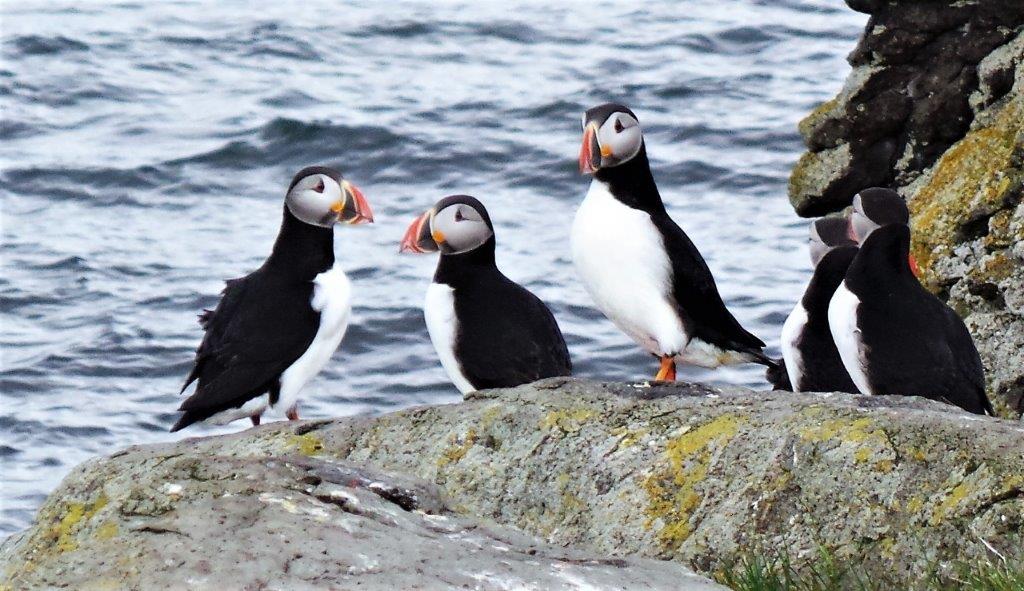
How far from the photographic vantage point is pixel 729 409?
5125 mm

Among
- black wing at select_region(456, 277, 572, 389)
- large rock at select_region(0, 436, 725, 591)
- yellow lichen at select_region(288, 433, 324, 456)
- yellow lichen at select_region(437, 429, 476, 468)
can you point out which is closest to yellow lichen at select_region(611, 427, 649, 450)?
yellow lichen at select_region(437, 429, 476, 468)

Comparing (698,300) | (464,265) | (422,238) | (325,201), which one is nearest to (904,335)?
(698,300)

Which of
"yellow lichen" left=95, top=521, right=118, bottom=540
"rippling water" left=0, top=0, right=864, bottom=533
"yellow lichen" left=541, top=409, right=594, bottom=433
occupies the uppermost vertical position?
"yellow lichen" left=95, top=521, right=118, bottom=540

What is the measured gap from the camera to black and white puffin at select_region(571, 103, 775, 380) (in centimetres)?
757

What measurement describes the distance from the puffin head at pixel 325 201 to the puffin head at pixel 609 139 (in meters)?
0.98

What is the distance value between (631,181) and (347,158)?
840 cm

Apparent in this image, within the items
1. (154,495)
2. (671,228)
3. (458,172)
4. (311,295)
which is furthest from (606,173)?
(458,172)

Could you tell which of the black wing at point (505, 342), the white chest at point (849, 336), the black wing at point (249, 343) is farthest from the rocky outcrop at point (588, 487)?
the black wing at point (249, 343)

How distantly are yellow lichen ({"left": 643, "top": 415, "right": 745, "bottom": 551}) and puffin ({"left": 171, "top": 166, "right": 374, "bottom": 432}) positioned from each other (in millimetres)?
2685

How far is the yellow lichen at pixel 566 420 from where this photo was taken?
A: 514 cm

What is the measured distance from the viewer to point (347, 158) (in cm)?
1587

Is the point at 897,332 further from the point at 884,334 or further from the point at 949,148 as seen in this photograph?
the point at 949,148

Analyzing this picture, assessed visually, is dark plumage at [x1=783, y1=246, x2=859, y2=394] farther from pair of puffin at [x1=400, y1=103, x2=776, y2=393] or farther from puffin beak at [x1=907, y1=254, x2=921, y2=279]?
pair of puffin at [x1=400, y1=103, x2=776, y2=393]

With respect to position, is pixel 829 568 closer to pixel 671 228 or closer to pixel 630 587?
pixel 630 587
